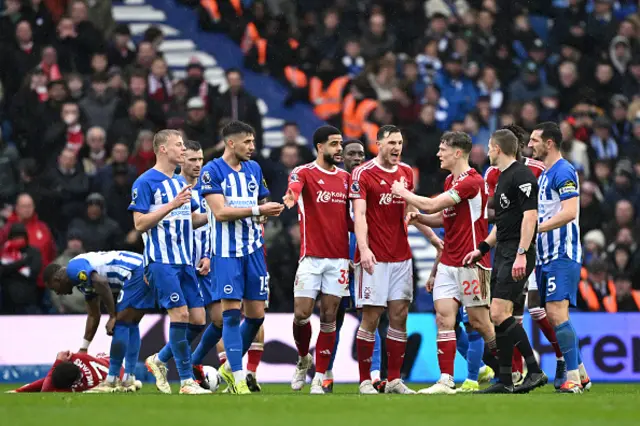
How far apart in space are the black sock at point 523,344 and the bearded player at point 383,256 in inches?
41.9

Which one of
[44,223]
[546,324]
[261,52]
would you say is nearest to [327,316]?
[546,324]

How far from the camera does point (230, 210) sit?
11539 millimetres

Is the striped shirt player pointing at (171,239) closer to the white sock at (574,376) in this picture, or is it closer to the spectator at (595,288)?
the white sock at (574,376)

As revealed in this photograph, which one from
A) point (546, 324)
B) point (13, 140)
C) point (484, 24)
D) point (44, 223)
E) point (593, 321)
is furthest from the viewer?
point (484, 24)

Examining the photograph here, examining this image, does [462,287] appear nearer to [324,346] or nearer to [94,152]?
[324,346]

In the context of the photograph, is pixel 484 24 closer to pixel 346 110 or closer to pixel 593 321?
pixel 346 110

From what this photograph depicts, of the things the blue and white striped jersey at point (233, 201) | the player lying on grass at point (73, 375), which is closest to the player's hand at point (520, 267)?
the blue and white striped jersey at point (233, 201)

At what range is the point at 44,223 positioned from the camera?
17375mm

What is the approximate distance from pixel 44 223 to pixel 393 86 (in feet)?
22.2

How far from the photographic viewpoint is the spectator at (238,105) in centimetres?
1917

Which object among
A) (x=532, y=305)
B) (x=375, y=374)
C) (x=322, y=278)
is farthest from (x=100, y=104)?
(x=532, y=305)

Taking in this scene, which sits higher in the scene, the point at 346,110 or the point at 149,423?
the point at 346,110

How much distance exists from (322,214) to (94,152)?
7.48 m

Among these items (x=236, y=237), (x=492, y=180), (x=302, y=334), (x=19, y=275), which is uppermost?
(x=492, y=180)
